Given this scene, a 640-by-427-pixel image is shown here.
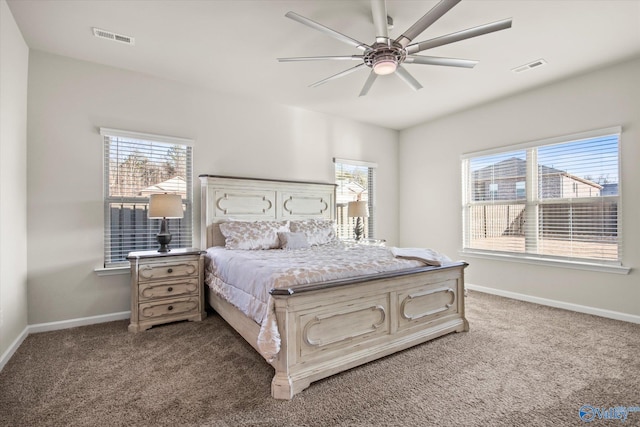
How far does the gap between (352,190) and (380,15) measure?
354cm

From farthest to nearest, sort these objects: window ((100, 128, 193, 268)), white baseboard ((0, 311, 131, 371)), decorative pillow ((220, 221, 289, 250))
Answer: decorative pillow ((220, 221, 289, 250))
window ((100, 128, 193, 268))
white baseboard ((0, 311, 131, 371))

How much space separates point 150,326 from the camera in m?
3.21

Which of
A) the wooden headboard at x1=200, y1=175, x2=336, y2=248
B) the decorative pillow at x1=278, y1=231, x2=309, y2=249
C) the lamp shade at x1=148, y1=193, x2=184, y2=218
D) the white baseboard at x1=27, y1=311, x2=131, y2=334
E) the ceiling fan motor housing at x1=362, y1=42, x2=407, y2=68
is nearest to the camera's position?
the ceiling fan motor housing at x1=362, y1=42, x2=407, y2=68

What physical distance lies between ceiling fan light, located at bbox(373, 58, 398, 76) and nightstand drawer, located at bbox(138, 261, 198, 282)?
107 inches

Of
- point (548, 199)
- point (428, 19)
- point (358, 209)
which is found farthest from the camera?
point (358, 209)

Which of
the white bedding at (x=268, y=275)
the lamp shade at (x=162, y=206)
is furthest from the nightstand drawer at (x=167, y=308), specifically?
the lamp shade at (x=162, y=206)

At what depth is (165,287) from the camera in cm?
330

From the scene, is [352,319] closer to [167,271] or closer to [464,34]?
[167,271]

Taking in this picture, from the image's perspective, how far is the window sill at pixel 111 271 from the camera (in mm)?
3431

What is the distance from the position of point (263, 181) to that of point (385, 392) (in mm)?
3145

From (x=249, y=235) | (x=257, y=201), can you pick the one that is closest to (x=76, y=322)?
(x=249, y=235)

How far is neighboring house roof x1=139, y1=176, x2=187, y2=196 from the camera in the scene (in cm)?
374

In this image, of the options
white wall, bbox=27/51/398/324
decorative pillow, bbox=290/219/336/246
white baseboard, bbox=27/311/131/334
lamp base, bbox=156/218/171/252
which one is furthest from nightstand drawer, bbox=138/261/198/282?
decorative pillow, bbox=290/219/336/246

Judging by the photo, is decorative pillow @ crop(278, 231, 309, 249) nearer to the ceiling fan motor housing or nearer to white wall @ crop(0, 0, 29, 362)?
the ceiling fan motor housing
